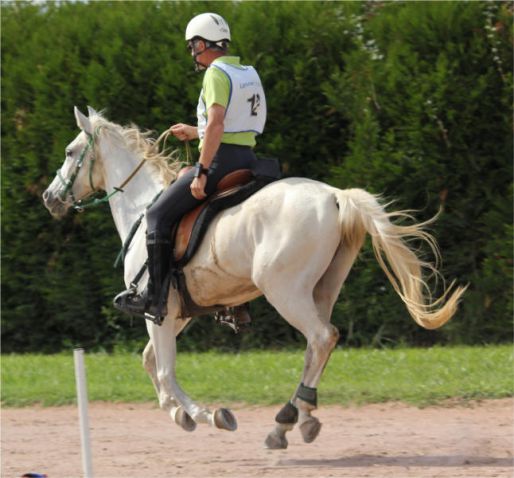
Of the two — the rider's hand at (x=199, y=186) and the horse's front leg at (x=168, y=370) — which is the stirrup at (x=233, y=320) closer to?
the horse's front leg at (x=168, y=370)

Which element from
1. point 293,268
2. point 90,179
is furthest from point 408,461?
point 90,179

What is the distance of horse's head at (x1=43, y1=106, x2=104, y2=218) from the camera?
8.20m

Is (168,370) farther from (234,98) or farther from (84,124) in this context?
(84,124)

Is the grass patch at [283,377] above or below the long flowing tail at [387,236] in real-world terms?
below

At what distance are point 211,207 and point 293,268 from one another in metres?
0.71

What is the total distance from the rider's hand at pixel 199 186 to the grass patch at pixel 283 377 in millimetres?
2363

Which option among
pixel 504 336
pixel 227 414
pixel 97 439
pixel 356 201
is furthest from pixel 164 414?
pixel 504 336

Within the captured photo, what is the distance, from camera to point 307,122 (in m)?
11.5

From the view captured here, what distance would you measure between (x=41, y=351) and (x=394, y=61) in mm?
4940

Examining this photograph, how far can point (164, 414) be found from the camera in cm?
876

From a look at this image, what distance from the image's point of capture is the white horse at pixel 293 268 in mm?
6906

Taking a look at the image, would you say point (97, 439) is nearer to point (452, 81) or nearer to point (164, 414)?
point (164, 414)

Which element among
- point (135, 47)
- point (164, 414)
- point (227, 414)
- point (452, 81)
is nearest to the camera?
point (227, 414)

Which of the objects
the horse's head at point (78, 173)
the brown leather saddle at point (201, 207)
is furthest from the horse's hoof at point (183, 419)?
the horse's head at point (78, 173)
